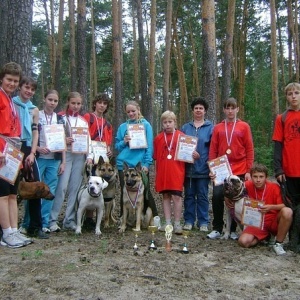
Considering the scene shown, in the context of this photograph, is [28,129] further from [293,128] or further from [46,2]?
[46,2]

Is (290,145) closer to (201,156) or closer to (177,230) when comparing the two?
(201,156)

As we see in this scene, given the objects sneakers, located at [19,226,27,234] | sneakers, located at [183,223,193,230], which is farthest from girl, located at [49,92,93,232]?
sneakers, located at [183,223,193,230]

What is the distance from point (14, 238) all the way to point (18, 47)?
12.5ft

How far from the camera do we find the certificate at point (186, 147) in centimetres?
664

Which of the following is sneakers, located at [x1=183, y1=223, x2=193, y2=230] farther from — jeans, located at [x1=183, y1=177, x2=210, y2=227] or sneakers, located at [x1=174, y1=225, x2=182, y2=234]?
sneakers, located at [x1=174, y1=225, x2=182, y2=234]

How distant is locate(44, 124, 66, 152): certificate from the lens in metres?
6.36

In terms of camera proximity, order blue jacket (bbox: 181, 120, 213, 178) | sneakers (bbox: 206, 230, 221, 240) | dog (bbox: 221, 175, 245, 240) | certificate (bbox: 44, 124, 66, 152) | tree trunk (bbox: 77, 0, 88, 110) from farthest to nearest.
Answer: tree trunk (bbox: 77, 0, 88, 110) < blue jacket (bbox: 181, 120, 213, 178) < sneakers (bbox: 206, 230, 221, 240) < certificate (bbox: 44, 124, 66, 152) < dog (bbox: 221, 175, 245, 240)

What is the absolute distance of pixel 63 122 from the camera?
6766 millimetres

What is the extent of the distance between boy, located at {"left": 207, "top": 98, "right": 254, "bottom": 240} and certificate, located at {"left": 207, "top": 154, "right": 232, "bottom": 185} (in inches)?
4.6

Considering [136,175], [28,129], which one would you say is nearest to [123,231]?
[136,175]

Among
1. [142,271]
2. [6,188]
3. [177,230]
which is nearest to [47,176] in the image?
[6,188]

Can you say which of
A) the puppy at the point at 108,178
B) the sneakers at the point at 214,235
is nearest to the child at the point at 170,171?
the sneakers at the point at 214,235

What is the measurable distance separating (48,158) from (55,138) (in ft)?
1.29

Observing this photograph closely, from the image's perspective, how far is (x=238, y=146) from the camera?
254 inches
